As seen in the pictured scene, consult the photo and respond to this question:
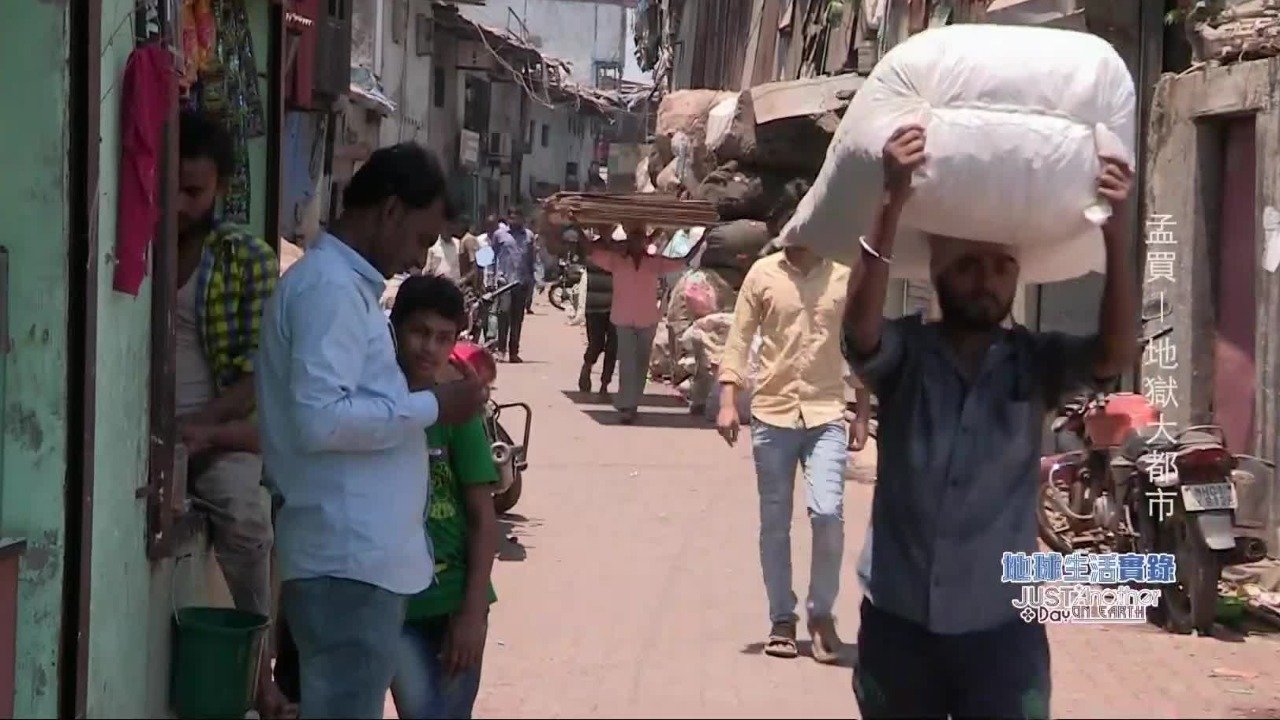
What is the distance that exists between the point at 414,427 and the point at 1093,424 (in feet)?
20.1

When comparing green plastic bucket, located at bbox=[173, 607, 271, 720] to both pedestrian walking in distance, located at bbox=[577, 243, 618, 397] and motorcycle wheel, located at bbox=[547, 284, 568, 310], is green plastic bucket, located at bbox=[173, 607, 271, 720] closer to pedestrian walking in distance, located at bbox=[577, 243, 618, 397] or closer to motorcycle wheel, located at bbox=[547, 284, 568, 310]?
pedestrian walking in distance, located at bbox=[577, 243, 618, 397]

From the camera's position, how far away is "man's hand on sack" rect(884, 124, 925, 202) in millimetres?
3389

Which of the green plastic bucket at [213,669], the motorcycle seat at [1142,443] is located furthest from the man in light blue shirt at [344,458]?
the motorcycle seat at [1142,443]

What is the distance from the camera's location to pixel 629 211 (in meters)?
15.1

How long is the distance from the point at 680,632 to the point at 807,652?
0.59m

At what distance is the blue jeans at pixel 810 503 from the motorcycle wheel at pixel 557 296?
27.7m

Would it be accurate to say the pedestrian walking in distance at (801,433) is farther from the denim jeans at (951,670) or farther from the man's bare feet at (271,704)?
the denim jeans at (951,670)

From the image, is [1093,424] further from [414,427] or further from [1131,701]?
[414,427]

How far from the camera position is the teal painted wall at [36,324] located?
4082 millimetres

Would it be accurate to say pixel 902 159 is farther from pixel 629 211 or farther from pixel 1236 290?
pixel 629 211

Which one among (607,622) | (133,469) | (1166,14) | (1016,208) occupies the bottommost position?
(607,622)

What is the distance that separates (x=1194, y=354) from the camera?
32.6 feet

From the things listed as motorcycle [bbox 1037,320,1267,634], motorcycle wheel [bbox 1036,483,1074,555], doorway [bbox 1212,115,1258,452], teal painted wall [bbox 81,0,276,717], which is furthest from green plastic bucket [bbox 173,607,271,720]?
doorway [bbox 1212,115,1258,452]

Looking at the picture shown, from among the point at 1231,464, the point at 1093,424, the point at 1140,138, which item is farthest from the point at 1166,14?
the point at 1231,464
